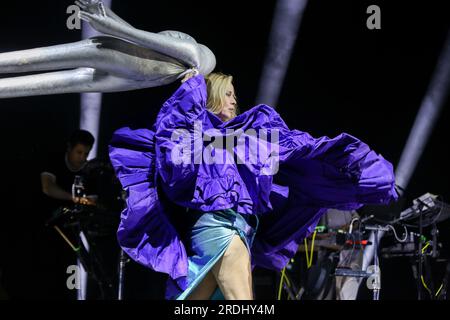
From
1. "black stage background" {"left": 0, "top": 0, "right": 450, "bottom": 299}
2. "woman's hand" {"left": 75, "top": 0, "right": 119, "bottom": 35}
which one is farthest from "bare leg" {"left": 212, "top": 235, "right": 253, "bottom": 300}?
"black stage background" {"left": 0, "top": 0, "right": 450, "bottom": 299}

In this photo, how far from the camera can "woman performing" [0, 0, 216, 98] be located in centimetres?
281

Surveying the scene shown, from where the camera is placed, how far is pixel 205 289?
265cm

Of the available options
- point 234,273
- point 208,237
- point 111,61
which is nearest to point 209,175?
point 208,237

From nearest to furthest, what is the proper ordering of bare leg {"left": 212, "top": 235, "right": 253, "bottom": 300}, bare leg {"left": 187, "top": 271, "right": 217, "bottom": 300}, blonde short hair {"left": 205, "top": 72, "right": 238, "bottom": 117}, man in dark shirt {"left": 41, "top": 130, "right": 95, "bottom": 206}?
bare leg {"left": 212, "top": 235, "right": 253, "bottom": 300} < bare leg {"left": 187, "top": 271, "right": 217, "bottom": 300} < blonde short hair {"left": 205, "top": 72, "right": 238, "bottom": 117} < man in dark shirt {"left": 41, "top": 130, "right": 95, "bottom": 206}

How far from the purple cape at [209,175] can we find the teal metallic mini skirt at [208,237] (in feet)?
0.14

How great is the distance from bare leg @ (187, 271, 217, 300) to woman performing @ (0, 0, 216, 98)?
2.92 feet

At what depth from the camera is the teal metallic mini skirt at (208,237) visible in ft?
8.28

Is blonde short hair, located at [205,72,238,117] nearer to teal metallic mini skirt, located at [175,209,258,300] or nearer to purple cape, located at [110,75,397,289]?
purple cape, located at [110,75,397,289]

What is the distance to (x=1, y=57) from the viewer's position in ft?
9.49

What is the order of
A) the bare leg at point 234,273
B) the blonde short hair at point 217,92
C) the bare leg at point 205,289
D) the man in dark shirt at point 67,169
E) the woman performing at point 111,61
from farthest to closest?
the man in dark shirt at point 67,169
the blonde short hair at point 217,92
the woman performing at point 111,61
the bare leg at point 205,289
the bare leg at point 234,273

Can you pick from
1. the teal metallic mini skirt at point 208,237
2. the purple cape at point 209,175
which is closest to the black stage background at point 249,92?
the purple cape at point 209,175

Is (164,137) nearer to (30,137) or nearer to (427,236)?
(30,137)

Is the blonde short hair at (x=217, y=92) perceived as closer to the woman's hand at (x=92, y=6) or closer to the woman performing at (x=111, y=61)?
the woman performing at (x=111, y=61)
